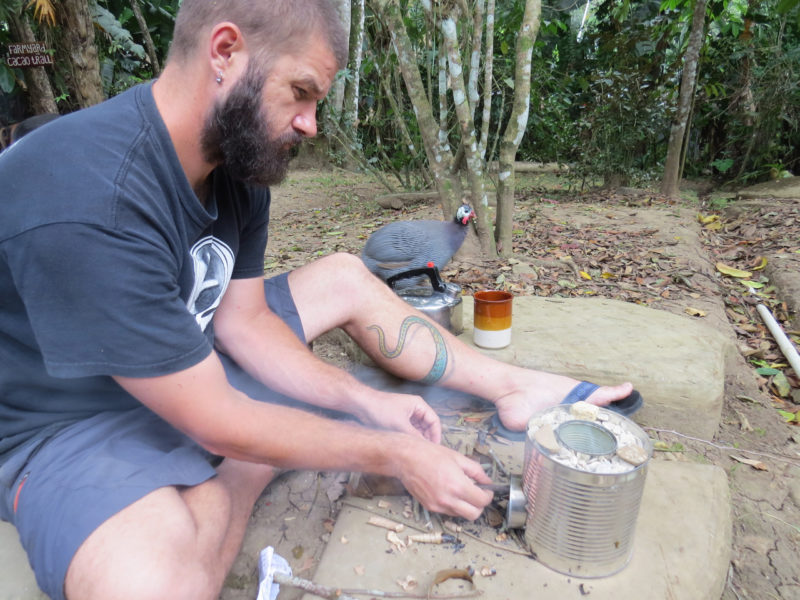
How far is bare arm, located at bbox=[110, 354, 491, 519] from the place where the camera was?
1254 millimetres

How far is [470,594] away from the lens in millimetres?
1274

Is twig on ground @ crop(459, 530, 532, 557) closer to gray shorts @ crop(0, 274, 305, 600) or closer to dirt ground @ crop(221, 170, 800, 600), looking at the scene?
dirt ground @ crop(221, 170, 800, 600)

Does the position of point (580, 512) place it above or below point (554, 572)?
above

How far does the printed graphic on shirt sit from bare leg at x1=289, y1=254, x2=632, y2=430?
376 millimetres

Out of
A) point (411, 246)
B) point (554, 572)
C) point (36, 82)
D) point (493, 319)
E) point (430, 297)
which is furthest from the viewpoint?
point (36, 82)

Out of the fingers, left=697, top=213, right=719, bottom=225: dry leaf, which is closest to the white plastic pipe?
the fingers

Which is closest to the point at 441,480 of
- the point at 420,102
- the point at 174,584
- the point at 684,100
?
the point at 174,584

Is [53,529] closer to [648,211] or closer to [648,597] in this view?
[648,597]

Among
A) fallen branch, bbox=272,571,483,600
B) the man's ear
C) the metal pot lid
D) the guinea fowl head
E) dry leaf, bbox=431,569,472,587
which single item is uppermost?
the man's ear

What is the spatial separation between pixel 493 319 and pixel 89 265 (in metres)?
1.59

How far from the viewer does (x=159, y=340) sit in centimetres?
117

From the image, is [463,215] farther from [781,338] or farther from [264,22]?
[264,22]

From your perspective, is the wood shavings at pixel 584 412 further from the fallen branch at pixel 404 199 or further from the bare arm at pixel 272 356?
the fallen branch at pixel 404 199

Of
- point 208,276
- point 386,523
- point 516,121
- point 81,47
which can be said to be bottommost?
point 386,523
